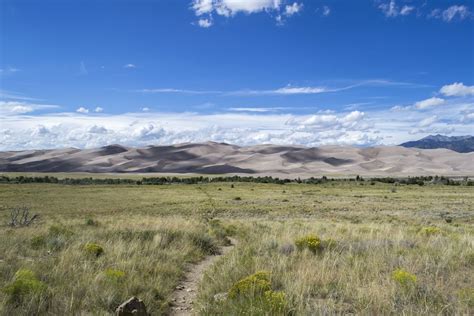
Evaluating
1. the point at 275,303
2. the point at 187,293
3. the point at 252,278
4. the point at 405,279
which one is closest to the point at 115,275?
the point at 187,293

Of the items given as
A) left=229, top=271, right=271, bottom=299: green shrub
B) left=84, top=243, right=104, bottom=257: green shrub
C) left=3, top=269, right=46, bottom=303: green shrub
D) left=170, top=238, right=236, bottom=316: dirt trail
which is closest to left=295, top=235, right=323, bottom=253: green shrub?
left=170, top=238, right=236, bottom=316: dirt trail

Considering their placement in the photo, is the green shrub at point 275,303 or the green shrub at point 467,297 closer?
the green shrub at point 275,303

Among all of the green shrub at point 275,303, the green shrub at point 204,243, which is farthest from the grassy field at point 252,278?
the green shrub at point 204,243

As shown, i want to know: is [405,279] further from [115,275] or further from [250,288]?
[115,275]

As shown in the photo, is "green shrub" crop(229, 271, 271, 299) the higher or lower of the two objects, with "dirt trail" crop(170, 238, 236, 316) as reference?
higher

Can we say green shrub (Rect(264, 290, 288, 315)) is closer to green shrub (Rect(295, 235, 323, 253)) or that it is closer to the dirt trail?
the dirt trail

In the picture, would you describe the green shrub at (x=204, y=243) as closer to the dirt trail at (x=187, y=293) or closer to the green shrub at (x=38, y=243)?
the dirt trail at (x=187, y=293)

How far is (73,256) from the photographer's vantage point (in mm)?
7508

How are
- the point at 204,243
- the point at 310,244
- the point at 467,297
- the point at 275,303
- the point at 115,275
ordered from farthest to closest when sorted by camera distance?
the point at 204,243 < the point at 310,244 < the point at 115,275 < the point at 467,297 < the point at 275,303

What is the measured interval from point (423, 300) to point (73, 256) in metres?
6.10

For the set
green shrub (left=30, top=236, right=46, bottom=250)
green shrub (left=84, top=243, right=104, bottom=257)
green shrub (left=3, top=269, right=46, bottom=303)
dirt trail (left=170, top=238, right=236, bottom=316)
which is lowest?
dirt trail (left=170, top=238, right=236, bottom=316)

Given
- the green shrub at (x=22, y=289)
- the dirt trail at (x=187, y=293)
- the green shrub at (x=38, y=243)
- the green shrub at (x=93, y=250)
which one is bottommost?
the dirt trail at (x=187, y=293)

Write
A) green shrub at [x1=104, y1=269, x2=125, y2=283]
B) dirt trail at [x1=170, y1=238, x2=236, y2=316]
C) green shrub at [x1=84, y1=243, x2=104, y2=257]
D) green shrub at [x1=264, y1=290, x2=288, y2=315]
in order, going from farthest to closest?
1. green shrub at [x1=84, y1=243, x2=104, y2=257]
2. green shrub at [x1=104, y1=269, x2=125, y2=283]
3. dirt trail at [x1=170, y1=238, x2=236, y2=316]
4. green shrub at [x1=264, y1=290, x2=288, y2=315]

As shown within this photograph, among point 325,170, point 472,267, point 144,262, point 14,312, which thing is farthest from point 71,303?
point 325,170
